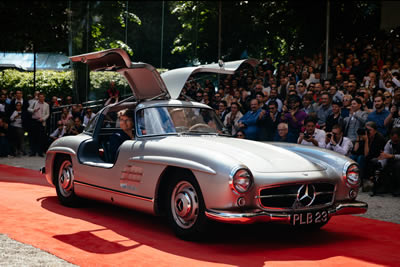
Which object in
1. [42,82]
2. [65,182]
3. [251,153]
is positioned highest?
[42,82]

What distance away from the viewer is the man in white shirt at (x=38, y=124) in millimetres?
Result: 16703

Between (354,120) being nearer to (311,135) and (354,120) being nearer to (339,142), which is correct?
(339,142)

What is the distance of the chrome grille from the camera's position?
5219mm

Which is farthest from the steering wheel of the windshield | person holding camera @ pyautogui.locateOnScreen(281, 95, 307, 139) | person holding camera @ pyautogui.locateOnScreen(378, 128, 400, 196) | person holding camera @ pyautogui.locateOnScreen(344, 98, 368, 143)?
person holding camera @ pyautogui.locateOnScreen(281, 95, 307, 139)

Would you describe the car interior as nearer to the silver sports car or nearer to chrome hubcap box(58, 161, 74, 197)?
the silver sports car

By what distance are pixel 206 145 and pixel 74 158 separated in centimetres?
244

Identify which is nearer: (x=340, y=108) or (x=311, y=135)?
(x=311, y=135)

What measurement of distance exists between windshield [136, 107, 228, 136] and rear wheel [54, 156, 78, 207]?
1.60 metres

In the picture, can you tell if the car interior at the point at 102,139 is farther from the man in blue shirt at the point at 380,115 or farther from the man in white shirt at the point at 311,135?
the man in blue shirt at the point at 380,115

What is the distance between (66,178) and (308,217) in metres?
3.84

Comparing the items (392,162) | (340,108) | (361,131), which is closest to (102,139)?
(361,131)

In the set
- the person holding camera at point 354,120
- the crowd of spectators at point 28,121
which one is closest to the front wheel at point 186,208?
the person holding camera at point 354,120

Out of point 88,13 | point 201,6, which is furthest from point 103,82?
point 201,6

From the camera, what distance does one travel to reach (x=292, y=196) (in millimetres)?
5316
